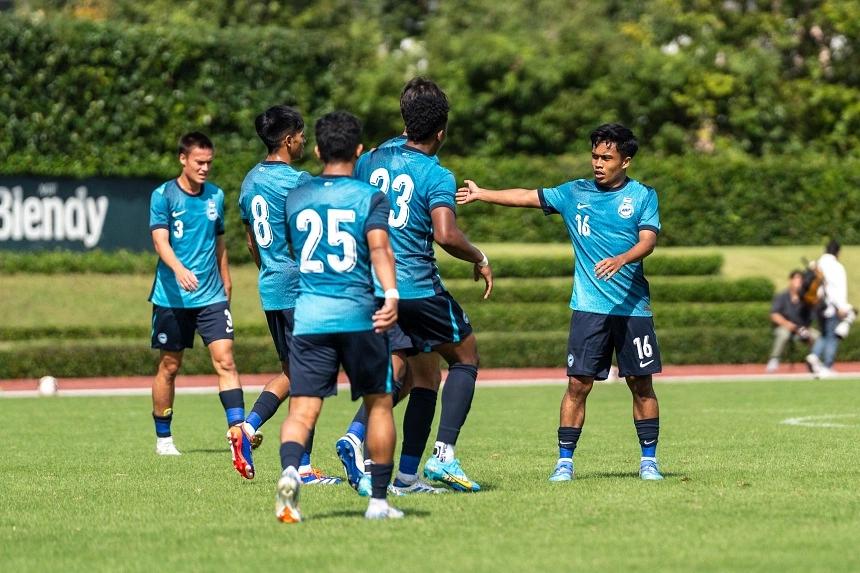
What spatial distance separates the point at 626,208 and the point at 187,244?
11.8 ft

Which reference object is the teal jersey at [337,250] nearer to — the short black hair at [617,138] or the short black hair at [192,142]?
the short black hair at [617,138]

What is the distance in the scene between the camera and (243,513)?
7.94 m

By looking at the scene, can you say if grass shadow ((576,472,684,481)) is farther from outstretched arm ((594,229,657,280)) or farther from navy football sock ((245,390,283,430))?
navy football sock ((245,390,283,430))

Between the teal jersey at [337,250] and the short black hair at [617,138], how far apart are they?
2.34 meters

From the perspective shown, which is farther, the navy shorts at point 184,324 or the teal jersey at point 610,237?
the navy shorts at point 184,324

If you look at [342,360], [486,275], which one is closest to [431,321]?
[486,275]

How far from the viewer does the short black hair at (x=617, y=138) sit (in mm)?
9383

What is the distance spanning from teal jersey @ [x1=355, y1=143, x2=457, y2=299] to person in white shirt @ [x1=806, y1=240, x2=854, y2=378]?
15.0 meters

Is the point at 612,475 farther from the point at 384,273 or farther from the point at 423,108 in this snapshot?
the point at 384,273

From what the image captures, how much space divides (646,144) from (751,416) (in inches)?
972

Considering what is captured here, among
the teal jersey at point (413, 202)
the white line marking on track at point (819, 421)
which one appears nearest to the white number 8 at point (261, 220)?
the teal jersey at point (413, 202)

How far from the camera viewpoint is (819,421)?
14.3 metres

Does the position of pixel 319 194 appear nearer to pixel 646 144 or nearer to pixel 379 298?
pixel 379 298

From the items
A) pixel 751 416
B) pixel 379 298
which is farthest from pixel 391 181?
pixel 751 416
